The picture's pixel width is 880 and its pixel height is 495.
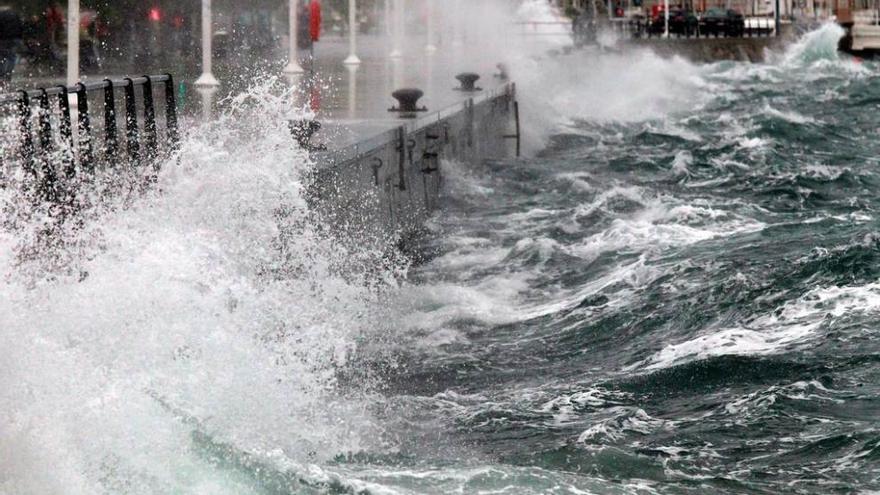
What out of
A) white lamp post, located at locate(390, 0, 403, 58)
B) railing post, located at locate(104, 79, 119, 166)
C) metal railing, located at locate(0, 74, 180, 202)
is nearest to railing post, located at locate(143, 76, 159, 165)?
metal railing, located at locate(0, 74, 180, 202)

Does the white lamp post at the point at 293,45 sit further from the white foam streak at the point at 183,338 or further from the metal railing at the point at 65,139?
the metal railing at the point at 65,139

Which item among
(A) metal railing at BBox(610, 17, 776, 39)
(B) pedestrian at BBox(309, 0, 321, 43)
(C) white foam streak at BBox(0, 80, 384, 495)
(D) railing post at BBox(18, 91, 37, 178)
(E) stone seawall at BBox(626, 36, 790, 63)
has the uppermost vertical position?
(B) pedestrian at BBox(309, 0, 321, 43)

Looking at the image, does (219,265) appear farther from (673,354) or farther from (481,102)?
(481,102)

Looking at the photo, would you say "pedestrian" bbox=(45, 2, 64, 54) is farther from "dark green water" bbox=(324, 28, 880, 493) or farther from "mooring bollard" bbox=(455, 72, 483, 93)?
"dark green water" bbox=(324, 28, 880, 493)

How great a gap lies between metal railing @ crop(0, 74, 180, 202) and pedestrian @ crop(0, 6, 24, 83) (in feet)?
46.6

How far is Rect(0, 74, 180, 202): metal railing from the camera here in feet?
31.1

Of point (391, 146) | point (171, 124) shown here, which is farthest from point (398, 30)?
point (171, 124)

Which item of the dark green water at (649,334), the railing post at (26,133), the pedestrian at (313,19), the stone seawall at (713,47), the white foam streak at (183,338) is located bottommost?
the dark green water at (649,334)

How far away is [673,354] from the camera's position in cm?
1078

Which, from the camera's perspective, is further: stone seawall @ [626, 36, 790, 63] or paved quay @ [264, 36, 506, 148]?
stone seawall @ [626, 36, 790, 63]

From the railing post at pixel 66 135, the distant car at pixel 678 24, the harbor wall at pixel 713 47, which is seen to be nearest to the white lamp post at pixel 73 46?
the railing post at pixel 66 135

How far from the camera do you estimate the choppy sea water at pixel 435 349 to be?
24.0 feet

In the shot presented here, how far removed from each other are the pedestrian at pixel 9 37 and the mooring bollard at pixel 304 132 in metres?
12.3

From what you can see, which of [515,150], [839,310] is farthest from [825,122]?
[839,310]
